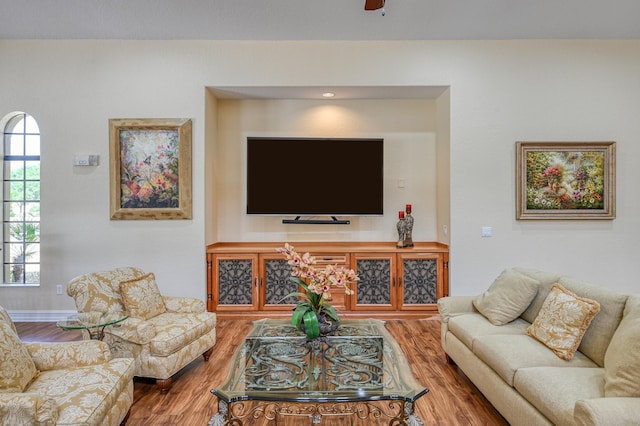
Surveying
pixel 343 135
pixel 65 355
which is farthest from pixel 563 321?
pixel 343 135

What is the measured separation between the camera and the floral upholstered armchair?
9.11ft

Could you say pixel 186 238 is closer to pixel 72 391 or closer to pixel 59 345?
pixel 59 345

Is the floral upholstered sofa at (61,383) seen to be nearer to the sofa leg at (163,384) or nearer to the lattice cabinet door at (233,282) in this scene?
the sofa leg at (163,384)

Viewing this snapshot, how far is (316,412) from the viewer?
2213mm

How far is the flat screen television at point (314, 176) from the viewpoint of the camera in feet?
15.8

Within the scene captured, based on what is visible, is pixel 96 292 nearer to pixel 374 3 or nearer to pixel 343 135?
pixel 374 3

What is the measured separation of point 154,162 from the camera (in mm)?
4488

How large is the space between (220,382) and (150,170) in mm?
2706

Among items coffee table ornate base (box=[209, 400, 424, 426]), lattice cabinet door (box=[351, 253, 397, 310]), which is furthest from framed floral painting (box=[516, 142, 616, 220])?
coffee table ornate base (box=[209, 400, 424, 426])

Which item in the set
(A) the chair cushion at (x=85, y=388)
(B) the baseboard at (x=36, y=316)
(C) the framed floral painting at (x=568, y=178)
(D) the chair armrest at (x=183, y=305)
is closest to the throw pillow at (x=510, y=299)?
(C) the framed floral painting at (x=568, y=178)

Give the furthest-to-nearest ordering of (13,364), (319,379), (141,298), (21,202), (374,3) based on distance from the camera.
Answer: (21,202)
(141,298)
(374,3)
(319,379)
(13,364)

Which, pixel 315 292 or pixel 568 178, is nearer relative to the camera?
pixel 315 292

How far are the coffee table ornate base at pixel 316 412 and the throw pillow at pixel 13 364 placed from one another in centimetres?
97

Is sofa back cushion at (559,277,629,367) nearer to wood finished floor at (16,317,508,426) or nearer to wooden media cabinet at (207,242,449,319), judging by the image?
wood finished floor at (16,317,508,426)
